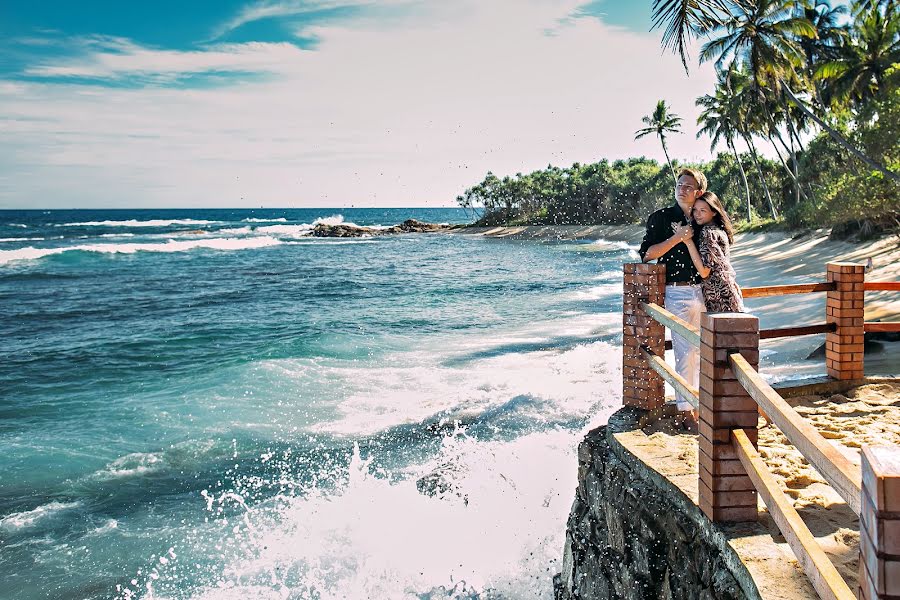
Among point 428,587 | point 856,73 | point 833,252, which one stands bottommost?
point 428,587

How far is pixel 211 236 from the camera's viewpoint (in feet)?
245

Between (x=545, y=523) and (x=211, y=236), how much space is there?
7321cm

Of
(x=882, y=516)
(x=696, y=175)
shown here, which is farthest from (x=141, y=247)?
(x=882, y=516)

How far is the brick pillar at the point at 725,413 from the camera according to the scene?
3.12 metres

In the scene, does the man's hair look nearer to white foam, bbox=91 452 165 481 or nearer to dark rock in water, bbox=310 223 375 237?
white foam, bbox=91 452 165 481

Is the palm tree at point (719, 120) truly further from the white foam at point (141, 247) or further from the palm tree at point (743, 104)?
the white foam at point (141, 247)

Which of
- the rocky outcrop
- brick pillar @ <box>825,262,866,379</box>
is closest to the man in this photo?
brick pillar @ <box>825,262,866,379</box>

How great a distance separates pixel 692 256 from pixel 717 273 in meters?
0.22

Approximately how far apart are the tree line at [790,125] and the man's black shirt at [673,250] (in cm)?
1042

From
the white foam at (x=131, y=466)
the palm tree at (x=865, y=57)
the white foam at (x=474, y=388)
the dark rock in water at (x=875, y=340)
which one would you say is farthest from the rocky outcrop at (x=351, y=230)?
the dark rock in water at (x=875, y=340)

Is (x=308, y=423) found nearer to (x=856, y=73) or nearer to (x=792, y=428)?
(x=792, y=428)

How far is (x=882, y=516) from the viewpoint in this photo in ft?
4.91

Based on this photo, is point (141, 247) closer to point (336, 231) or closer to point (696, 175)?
point (336, 231)

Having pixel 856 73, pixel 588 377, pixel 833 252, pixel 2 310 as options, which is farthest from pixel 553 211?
pixel 588 377
